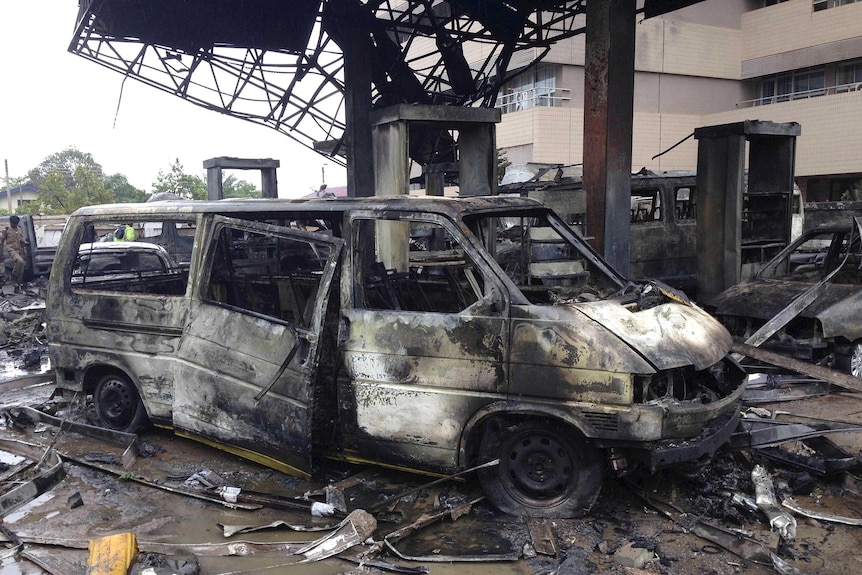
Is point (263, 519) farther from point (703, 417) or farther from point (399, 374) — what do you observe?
point (703, 417)

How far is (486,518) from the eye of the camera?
13.7 feet

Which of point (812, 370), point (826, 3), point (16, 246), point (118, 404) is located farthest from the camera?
point (826, 3)

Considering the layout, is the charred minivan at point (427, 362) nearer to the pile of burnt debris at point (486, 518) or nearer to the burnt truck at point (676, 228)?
the pile of burnt debris at point (486, 518)

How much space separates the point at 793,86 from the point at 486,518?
2679 centimetres

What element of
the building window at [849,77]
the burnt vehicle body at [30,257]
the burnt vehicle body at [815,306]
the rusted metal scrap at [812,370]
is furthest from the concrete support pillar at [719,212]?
the building window at [849,77]

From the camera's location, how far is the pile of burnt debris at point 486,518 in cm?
362

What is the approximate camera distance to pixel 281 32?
12125 mm

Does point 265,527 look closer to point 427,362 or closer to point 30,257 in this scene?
point 427,362

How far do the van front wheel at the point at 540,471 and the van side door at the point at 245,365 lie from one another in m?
1.18

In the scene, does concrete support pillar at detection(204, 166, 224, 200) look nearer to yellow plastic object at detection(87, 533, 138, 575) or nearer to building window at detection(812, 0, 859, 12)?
yellow plastic object at detection(87, 533, 138, 575)

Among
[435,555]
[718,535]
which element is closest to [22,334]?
[435,555]

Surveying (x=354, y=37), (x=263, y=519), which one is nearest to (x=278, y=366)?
(x=263, y=519)

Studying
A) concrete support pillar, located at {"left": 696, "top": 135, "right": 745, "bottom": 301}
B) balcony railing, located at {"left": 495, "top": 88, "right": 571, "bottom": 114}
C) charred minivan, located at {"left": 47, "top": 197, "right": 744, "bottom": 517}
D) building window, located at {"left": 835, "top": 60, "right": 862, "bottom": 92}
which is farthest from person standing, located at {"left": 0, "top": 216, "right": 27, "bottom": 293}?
building window, located at {"left": 835, "top": 60, "right": 862, "bottom": 92}

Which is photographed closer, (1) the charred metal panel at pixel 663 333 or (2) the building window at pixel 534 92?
(1) the charred metal panel at pixel 663 333
